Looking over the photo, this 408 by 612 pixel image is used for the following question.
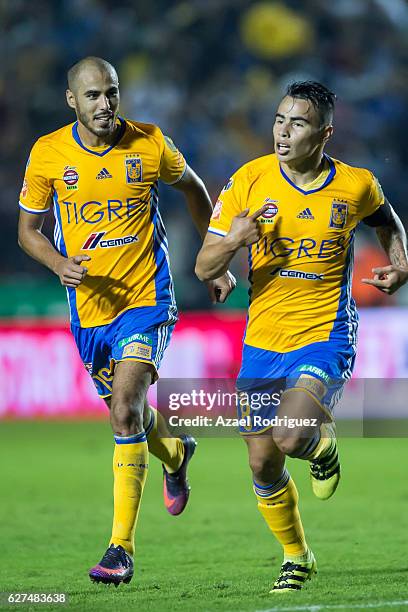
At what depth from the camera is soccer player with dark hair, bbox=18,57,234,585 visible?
230 inches

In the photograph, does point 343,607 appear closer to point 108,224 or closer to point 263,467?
point 263,467

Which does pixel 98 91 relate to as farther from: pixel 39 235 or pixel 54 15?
pixel 54 15

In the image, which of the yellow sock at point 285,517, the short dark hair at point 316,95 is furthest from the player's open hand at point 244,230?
the yellow sock at point 285,517

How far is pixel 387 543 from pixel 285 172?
262 cm

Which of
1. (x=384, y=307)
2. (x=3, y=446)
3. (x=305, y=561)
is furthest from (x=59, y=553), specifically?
(x=384, y=307)

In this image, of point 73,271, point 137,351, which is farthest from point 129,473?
point 73,271

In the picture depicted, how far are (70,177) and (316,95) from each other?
1.43 metres

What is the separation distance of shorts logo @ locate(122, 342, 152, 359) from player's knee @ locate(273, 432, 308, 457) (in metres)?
0.92

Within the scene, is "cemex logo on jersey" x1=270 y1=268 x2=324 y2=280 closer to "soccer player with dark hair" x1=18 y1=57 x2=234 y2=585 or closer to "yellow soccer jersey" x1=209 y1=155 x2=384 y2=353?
"yellow soccer jersey" x1=209 y1=155 x2=384 y2=353

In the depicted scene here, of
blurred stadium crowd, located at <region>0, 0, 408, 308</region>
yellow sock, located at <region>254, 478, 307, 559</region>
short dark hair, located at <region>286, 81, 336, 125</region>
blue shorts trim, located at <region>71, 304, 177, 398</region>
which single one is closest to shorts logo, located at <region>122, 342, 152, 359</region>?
blue shorts trim, located at <region>71, 304, 177, 398</region>

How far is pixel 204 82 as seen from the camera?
691 inches

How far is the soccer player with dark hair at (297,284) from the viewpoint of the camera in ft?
17.4

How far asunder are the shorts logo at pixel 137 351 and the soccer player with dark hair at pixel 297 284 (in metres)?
0.54

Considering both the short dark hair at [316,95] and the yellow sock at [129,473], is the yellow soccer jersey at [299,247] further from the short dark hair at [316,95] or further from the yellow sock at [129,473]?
the yellow sock at [129,473]
